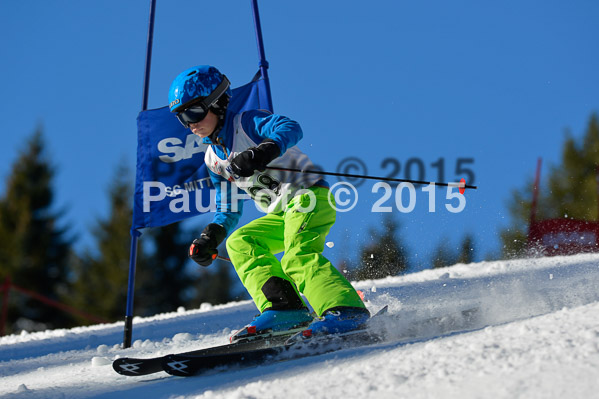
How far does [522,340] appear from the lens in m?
1.86

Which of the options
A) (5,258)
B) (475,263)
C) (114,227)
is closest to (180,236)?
(114,227)

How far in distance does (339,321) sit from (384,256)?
2667mm

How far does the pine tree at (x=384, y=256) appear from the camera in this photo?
5.19 meters

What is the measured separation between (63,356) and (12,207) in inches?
1073

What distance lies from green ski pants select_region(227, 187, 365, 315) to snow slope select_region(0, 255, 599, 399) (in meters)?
0.34

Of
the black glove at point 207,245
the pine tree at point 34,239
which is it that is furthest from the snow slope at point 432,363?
the pine tree at point 34,239

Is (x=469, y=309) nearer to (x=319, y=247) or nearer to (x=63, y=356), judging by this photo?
(x=319, y=247)

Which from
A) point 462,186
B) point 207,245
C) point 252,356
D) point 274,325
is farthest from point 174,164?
point 252,356

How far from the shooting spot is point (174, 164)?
16.8 feet

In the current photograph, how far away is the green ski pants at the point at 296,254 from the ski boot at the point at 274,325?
0.08 meters

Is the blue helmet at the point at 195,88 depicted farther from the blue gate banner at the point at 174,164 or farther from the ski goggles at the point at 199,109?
the blue gate banner at the point at 174,164

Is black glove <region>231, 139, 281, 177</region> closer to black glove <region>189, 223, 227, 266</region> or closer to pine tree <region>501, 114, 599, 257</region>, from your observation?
black glove <region>189, 223, 227, 266</region>

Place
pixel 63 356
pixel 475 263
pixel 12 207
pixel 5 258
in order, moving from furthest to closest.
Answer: pixel 12 207, pixel 5 258, pixel 475 263, pixel 63 356

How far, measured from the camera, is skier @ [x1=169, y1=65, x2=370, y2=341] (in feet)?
9.50
